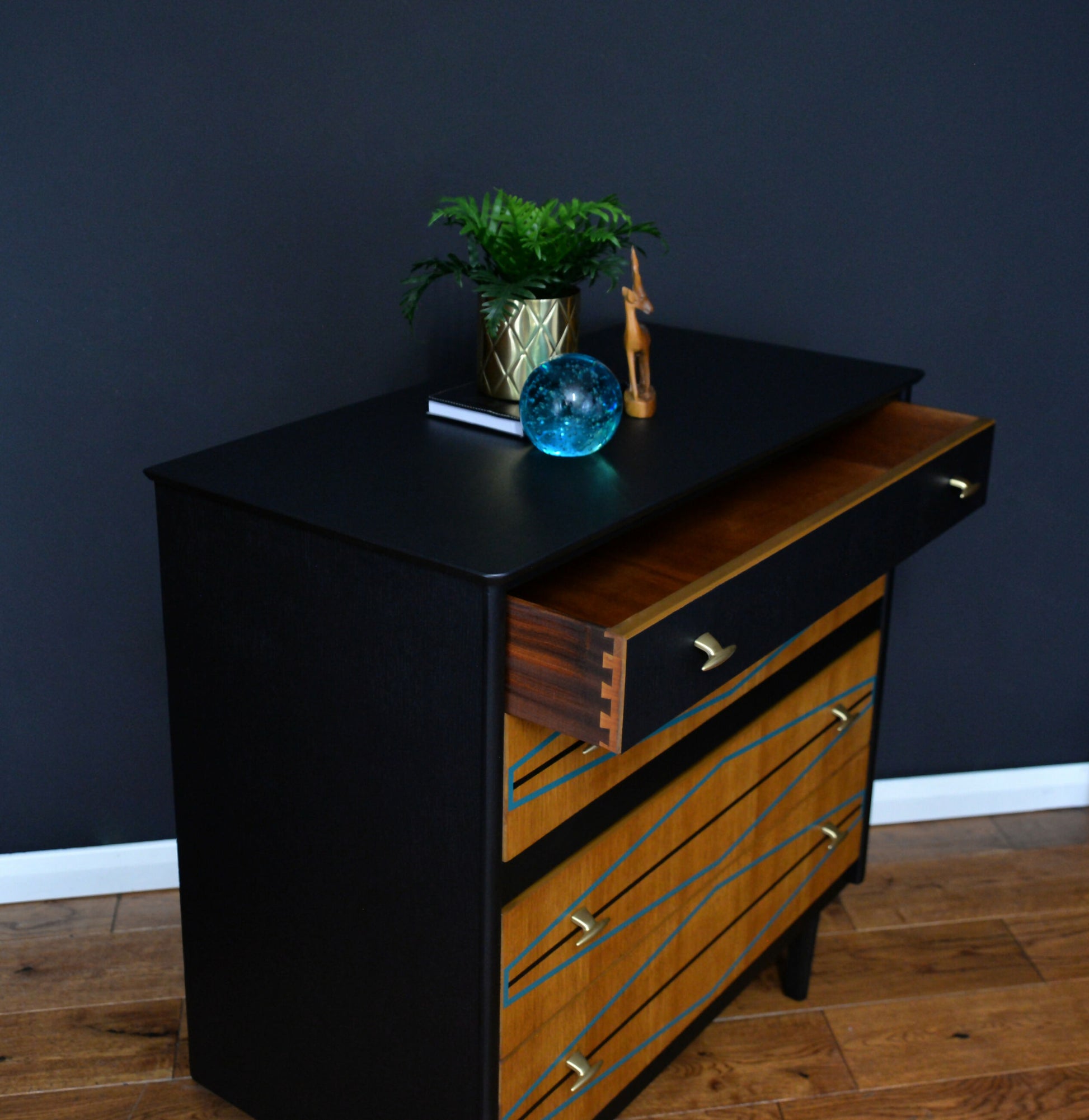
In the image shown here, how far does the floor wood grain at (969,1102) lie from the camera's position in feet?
6.16

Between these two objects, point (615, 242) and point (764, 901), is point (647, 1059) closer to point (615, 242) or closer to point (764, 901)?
point (764, 901)

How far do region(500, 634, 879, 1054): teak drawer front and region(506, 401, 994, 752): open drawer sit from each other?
0.25 meters

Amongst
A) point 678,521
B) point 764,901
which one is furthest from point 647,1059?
point 678,521

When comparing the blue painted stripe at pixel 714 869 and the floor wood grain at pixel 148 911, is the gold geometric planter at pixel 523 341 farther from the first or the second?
the floor wood grain at pixel 148 911

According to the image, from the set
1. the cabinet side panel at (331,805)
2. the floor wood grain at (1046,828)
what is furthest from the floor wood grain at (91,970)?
the floor wood grain at (1046,828)

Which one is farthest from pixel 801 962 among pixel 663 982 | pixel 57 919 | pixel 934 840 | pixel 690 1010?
pixel 57 919

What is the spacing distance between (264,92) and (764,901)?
1329 mm

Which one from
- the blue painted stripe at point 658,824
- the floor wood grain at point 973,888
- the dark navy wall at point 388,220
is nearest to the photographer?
the blue painted stripe at point 658,824

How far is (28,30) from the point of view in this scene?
1778 mm

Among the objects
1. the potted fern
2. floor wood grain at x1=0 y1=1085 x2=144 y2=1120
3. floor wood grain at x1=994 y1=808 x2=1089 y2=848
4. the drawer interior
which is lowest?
floor wood grain at x1=994 y1=808 x2=1089 y2=848

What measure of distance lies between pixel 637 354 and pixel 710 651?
0.48m

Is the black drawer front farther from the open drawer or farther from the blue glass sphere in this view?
the blue glass sphere

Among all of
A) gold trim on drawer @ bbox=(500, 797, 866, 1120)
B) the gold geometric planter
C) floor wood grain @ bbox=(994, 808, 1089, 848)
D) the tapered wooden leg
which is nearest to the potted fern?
the gold geometric planter

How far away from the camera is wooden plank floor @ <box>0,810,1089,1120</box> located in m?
1.88
